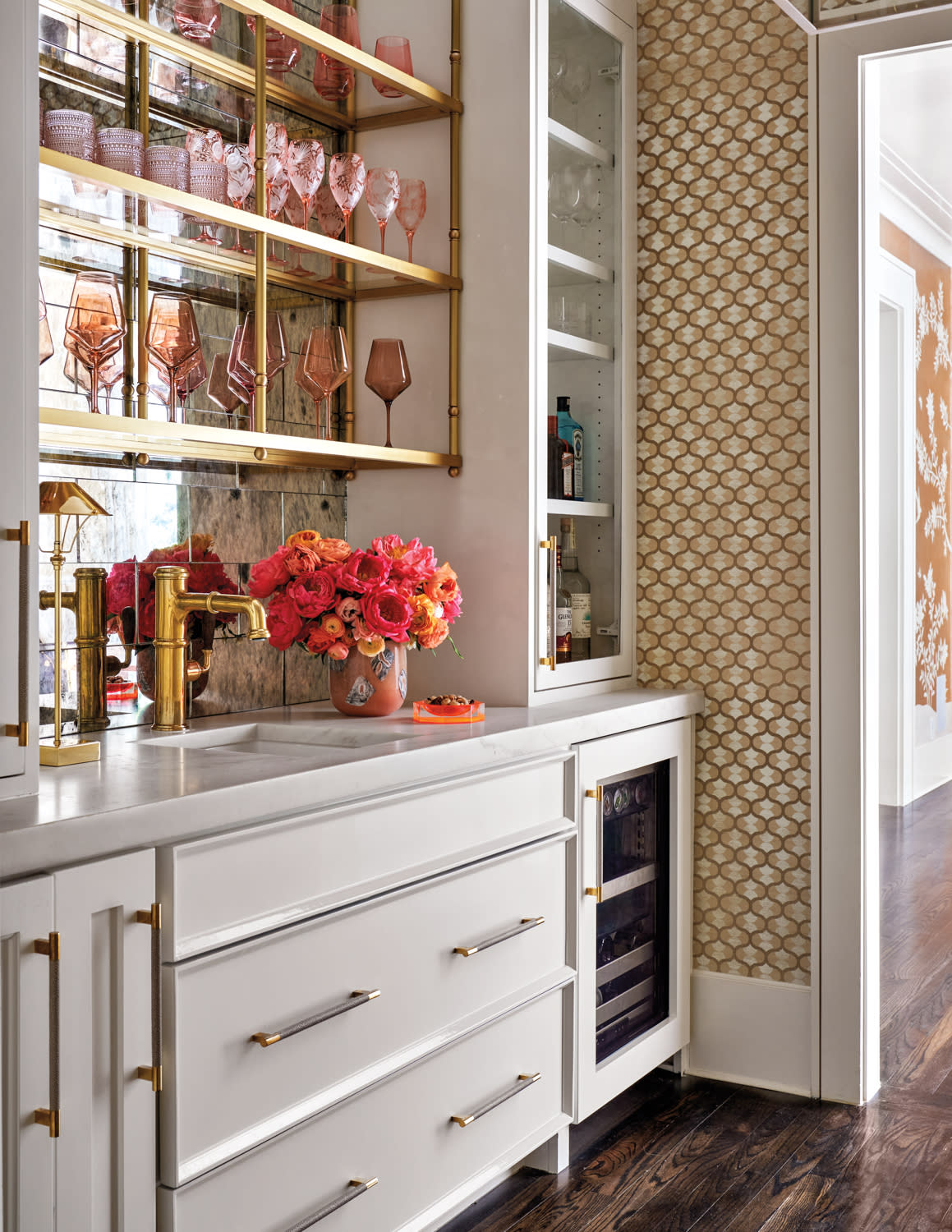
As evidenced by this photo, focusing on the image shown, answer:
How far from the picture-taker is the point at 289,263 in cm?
246

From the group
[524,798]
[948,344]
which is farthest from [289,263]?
[948,344]

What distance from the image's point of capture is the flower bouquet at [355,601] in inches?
85.7

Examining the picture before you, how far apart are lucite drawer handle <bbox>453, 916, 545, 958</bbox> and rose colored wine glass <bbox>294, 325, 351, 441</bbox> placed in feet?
3.14

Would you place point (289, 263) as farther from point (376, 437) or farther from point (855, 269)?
point (855, 269)

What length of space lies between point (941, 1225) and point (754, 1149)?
1.29ft

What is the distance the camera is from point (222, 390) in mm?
2244

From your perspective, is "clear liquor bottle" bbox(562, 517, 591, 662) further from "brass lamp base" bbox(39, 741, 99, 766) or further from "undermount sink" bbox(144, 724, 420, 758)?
"brass lamp base" bbox(39, 741, 99, 766)

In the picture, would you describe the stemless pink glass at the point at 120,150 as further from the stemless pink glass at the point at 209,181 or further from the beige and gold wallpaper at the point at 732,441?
the beige and gold wallpaper at the point at 732,441

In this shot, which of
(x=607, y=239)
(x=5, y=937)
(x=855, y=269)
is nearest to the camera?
(x=5, y=937)

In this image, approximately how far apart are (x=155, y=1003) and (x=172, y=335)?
1.08 metres

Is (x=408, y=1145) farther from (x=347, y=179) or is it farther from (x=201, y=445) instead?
(x=347, y=179)

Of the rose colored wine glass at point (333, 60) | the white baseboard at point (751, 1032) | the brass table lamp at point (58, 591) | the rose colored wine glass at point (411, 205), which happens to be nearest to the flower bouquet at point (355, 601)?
the brass table lamp at point (58, 591)

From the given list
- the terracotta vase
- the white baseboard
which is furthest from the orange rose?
the white baseboard

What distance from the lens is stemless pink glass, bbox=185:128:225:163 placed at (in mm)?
2057
